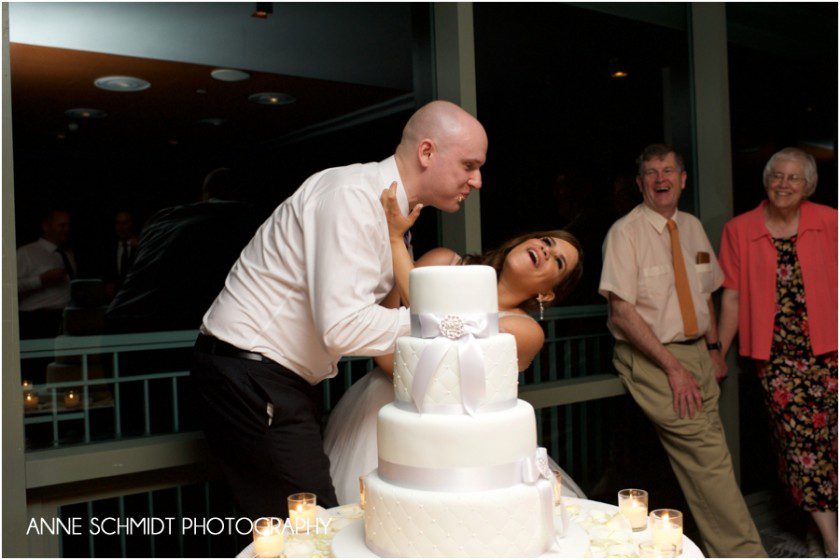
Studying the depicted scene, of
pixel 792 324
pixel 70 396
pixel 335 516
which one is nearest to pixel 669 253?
pixel 792 324

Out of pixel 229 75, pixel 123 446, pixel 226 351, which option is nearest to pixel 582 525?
pixel 226 351

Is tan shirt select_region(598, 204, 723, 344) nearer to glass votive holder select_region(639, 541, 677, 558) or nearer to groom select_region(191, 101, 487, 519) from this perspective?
groom select_region(191, 101, 487, 519)

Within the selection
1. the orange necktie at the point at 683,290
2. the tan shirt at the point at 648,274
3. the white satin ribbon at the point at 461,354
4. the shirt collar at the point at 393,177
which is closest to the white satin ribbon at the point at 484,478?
the white satin ribbon at the point at 461,354

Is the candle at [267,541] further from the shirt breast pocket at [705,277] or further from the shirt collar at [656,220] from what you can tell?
the shirt breast pocket at [705,277]

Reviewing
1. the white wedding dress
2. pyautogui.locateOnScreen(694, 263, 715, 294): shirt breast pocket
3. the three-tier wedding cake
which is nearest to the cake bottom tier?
the three-tier wedding cake

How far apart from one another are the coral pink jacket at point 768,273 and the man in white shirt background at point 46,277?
2.91 metres

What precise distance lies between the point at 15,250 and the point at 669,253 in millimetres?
2577

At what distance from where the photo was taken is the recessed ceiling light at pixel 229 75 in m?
2.71

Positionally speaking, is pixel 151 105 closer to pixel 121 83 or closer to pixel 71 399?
pixel 121 83

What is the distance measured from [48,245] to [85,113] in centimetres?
45

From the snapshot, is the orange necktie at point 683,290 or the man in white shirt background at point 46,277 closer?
the man in white shirt background at point 46,277

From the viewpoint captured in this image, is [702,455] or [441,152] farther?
[702,455]

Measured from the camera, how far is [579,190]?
11.3 feet

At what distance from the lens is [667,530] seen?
1.52 meters
